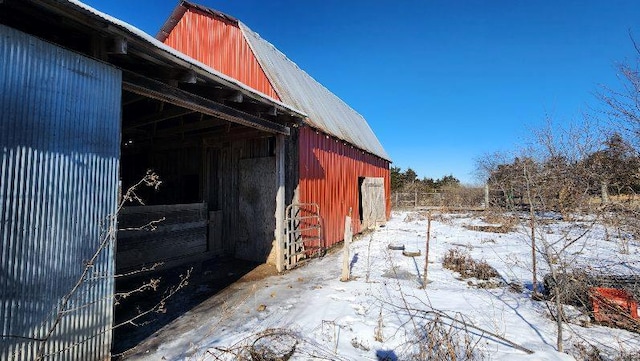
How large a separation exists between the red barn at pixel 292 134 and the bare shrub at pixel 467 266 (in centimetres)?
316

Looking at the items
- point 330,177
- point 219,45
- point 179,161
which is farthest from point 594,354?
point 219,45

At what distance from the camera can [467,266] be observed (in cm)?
800

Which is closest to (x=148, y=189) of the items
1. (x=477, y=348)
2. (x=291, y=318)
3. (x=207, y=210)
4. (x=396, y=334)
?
(x=207, y=210)

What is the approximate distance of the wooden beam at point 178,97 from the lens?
4236 mm

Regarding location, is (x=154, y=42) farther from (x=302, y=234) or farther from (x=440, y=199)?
(x=440, y=199)

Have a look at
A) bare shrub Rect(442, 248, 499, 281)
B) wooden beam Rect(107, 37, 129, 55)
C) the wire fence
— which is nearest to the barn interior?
wooden beam Rect(107, 37, 129, 55)

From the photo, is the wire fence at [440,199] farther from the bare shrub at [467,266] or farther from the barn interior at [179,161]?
the barn interior at [179,161]

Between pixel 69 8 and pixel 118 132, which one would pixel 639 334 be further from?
pixel 69 8

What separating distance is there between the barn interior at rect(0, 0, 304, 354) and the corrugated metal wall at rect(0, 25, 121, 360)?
412mm

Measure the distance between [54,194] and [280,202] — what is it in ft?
17.1

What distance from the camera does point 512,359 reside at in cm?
370

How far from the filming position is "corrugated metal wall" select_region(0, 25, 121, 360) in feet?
9.53

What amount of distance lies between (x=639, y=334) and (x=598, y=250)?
6.82m

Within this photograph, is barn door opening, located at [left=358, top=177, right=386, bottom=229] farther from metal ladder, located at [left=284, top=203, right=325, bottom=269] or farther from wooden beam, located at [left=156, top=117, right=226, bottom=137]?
wooden beam, located at [left=156, top=117, right=226, bottom=137]
